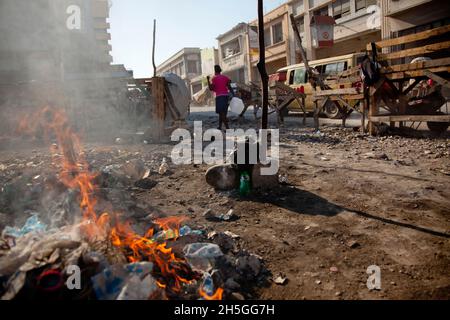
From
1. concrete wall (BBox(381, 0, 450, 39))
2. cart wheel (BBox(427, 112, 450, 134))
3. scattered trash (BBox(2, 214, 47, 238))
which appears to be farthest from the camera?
concrete wall (BBox(381, 0, 450, 39))

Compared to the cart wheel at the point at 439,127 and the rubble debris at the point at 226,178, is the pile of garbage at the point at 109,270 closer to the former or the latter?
the rubble debris at the point at 226,178

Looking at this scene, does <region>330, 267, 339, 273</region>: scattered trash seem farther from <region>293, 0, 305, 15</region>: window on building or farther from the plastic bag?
<region>293, 0, 305, 15</region>: window on building

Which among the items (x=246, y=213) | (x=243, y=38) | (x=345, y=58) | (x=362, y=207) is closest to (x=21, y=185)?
(x=246, y=213)

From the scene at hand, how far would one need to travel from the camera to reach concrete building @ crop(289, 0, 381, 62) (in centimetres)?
1928

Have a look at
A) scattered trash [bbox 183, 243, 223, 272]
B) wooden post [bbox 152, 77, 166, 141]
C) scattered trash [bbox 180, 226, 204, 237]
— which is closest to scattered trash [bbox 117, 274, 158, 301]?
scattered trash [bbox 183, 243, 223, 272]

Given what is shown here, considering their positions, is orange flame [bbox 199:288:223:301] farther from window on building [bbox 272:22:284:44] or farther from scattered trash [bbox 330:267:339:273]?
window on building [bbox 272:22:284:44]

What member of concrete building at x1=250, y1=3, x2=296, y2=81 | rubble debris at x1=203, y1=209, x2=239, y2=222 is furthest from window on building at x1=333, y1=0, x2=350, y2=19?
rubble debris at x1=203, y1=209, x2=239, y2=222

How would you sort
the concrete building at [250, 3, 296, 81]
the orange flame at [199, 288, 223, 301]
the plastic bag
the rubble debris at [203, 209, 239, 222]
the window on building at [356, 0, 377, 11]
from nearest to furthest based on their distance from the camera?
the orange flame at [199, 288, 223, 301]
the rubble debris at [203, 209, 239, 222]
the plastic bag
the window on building at [356, 0, 377, 11]
the concrete building at [250, 3, 296, 81]

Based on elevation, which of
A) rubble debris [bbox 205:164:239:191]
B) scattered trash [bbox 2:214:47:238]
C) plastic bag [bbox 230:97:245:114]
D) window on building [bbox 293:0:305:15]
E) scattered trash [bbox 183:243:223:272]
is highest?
window on building [bbox 293:0:305:15]

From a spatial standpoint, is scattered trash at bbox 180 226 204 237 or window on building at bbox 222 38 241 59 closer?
scattered trash at bbox 180 226 204 237

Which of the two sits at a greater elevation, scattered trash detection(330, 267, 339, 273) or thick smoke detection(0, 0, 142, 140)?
thick smoke detection(0, 0, 142, 140)

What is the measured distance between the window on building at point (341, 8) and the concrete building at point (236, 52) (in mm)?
10970

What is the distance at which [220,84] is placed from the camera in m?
9.72

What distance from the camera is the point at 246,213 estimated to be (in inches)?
156
